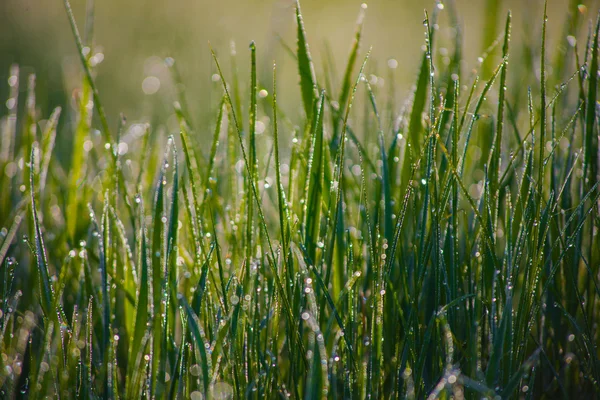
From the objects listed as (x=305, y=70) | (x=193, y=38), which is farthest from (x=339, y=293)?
(x=193, y=38)

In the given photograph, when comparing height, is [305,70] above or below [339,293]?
above

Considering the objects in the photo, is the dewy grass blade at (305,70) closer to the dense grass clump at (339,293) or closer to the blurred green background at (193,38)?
the dense grass clump at (339,293)

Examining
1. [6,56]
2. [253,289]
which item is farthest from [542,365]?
[6,56]

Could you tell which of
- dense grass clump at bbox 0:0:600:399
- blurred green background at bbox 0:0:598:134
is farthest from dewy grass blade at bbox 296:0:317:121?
blurred green background at bbox 0:0:598:134

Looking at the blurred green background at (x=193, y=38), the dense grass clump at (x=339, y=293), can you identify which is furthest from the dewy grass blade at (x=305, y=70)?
the blurred green background at (x=193, y=38)

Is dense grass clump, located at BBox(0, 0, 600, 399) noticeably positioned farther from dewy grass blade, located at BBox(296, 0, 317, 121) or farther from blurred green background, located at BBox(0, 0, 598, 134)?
blurred green background, located at BBox(0, 0, 598, 134)

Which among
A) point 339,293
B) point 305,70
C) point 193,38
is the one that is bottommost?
point 339,293

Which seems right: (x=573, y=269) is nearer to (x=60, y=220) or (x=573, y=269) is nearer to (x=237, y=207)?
(x=237, y=207)

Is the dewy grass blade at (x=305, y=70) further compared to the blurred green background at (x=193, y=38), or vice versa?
the blurred green background at (x=193, y=38)

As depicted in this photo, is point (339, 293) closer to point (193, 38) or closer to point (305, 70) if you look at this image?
point (305, 70)
